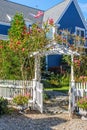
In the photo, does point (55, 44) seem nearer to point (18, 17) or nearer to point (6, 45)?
point (6, 45)

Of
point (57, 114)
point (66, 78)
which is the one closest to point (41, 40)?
point (57, 114)

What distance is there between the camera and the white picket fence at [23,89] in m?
13.3

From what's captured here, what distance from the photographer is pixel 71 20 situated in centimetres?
3444

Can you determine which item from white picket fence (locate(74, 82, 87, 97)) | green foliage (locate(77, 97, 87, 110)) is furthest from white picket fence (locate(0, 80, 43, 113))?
green foliage (locate(77, 97, 87, 110))

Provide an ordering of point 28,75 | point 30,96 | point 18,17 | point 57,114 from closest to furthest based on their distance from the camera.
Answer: point 57,114, point 30,96, point 28,75, point 18,17

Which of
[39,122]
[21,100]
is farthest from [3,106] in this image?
[39,122]

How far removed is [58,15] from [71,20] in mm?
2040

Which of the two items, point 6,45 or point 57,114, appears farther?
point 6,45

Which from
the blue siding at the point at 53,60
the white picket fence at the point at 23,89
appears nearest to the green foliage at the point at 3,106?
the white picket fence at the point at 23,89

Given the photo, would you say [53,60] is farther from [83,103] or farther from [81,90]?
[83,103]

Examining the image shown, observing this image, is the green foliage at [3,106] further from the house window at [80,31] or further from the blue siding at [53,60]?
the house window at [80,31]

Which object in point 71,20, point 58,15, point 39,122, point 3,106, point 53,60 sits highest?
point 58,15

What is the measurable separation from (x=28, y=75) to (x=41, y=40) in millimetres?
2317

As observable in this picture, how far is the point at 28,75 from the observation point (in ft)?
52.7
